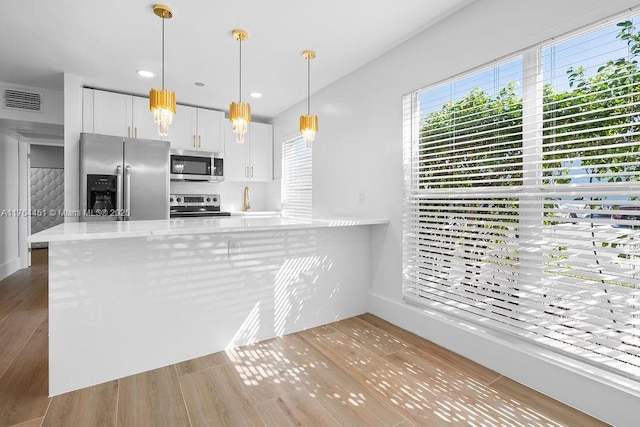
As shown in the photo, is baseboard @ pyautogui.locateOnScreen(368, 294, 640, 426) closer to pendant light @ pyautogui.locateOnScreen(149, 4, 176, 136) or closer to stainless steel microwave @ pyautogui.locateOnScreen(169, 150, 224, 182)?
pendant light @ pyautogui.locateOnScreen(149, 4, 176, 136)

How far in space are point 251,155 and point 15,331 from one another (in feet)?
10.5

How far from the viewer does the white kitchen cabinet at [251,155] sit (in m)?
4.69

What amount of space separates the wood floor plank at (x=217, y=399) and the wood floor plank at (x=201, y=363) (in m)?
0.05

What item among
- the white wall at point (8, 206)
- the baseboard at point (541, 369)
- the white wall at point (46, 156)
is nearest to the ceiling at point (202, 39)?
the white wall at point (8, 206)

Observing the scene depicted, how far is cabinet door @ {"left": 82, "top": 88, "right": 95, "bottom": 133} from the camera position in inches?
142

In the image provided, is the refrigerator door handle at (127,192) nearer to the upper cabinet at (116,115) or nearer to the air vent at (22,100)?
the upper cabinet at (116,115)

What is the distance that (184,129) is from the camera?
14.1ft

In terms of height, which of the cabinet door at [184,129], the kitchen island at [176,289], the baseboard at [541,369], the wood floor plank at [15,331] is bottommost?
the wood floor plank at [15,331]

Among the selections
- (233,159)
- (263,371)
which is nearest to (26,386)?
(263,371)

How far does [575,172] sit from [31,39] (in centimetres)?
409

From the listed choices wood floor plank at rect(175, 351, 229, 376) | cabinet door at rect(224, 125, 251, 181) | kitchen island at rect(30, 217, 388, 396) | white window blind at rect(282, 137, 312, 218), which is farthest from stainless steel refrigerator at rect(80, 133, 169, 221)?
wood floor plank at rect(175, 351, 229, 376)

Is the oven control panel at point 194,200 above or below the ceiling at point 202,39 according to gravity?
below

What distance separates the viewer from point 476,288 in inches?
90.5

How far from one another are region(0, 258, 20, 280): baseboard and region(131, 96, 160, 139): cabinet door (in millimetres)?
2770
